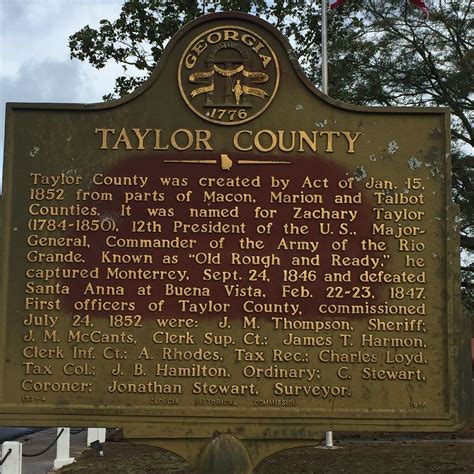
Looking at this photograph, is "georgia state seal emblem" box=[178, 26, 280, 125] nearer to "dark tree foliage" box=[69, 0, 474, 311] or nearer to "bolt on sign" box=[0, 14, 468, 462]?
"bolt on sign" box=[0, 14, 468, 462]

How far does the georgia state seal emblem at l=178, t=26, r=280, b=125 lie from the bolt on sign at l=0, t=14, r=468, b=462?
0.01 metres

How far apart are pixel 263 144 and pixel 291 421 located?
228 centimetres

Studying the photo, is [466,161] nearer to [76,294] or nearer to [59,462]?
[59,462]

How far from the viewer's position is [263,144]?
224 inches

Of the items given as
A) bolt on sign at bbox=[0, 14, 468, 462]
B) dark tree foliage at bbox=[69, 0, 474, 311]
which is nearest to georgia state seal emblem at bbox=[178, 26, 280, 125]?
bolt on sign at bbox=[0, 14, 468, 462]

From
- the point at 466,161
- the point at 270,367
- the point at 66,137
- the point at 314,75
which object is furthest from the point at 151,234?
the point at 466,161

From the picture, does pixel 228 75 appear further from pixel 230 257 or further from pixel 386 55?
pixel 386 55

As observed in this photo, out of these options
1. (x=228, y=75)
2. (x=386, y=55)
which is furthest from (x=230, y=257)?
(x=386, y=55)

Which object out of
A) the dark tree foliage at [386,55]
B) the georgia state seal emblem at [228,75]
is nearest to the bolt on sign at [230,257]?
the georgia state seal emblem at [228,75]

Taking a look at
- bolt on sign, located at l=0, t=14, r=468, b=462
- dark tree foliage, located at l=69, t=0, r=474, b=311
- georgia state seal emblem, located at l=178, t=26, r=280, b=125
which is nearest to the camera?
bolt on sign, located at l=0, t=14, r=468, b=462

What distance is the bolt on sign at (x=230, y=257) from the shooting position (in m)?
5.36

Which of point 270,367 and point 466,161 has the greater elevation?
point 466,161

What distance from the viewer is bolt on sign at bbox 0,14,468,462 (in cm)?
536

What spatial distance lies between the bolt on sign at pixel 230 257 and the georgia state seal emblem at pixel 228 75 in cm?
1
